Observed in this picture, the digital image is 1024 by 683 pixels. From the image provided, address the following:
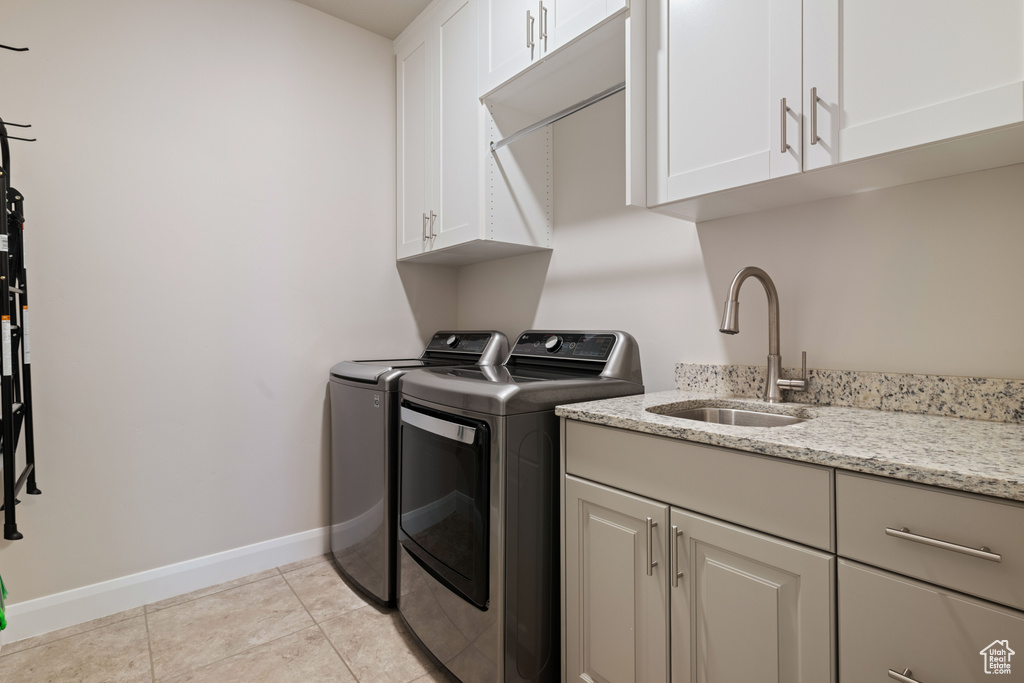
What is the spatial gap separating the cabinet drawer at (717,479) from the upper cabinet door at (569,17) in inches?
47.1

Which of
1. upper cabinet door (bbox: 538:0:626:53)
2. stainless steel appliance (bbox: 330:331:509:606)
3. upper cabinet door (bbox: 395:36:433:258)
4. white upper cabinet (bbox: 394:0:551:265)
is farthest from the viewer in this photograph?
upper cabinet door (bbox: 395:36:433:258)

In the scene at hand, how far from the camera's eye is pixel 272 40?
2307 mm

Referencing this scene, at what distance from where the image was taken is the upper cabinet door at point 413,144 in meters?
2.41

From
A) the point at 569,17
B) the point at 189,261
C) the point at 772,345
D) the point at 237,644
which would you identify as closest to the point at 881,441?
the point at 772,345

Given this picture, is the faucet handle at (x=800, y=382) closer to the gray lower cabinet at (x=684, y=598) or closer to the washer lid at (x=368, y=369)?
the gray lower cabinet at (x=684, y=598)

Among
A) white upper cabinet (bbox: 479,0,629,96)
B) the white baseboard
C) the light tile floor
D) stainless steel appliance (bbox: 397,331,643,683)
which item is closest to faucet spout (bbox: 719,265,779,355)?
stainless steel appliance (bbox: 397,331,643,683)

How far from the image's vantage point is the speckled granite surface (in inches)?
44.9

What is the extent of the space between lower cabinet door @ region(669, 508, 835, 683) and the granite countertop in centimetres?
18

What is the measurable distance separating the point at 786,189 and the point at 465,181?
1278mm

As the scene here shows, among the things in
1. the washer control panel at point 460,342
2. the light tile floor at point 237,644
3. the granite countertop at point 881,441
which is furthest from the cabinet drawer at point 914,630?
the washer control panel at point 460,342

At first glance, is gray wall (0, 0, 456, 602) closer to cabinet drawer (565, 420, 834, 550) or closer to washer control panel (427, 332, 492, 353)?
washer control panel (427, 332, 492, 353)

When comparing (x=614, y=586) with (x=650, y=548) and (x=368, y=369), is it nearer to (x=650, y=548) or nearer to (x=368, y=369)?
(x=650, y=548)

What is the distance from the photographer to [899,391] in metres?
1.29

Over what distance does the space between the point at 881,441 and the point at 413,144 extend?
2.30m
